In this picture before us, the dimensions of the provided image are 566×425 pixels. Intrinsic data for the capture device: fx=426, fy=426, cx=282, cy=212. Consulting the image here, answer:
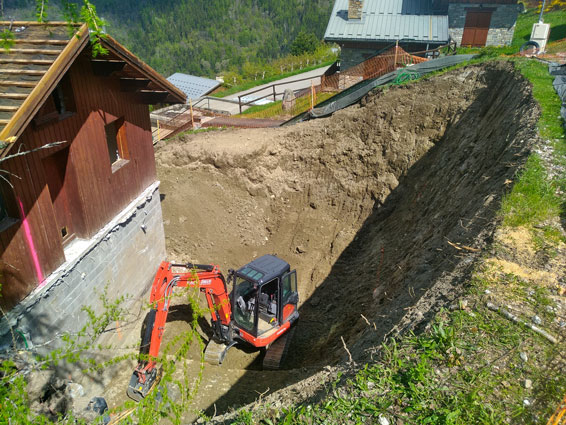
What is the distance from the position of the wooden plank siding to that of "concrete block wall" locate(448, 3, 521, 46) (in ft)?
89.0

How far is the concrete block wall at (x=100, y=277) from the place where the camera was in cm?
819

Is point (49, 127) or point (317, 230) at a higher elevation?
point (49, 127)

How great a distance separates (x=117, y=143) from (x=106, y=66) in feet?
7.82

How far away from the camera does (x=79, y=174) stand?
9.68m

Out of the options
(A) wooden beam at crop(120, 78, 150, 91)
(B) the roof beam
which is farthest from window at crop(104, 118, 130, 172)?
(B) the roof beam

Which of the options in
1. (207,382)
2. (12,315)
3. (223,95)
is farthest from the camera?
(223,95)

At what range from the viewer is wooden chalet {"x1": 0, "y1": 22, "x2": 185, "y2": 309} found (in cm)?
724

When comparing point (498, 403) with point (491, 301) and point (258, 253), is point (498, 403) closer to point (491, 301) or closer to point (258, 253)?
point (491, 301)

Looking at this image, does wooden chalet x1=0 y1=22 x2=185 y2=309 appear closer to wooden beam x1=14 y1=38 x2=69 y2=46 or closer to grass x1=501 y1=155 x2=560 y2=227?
wooden beam x1=14 y1=38 x2=69 y2=46

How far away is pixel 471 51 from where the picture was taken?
24.6 m

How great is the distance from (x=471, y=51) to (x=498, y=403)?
24.2 m

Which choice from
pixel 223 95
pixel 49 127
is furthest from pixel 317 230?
pixel 223 95

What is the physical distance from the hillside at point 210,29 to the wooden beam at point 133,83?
91.5 metres

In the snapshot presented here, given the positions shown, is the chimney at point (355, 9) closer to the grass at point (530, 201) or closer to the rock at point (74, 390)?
the grass at point (530, 201)
